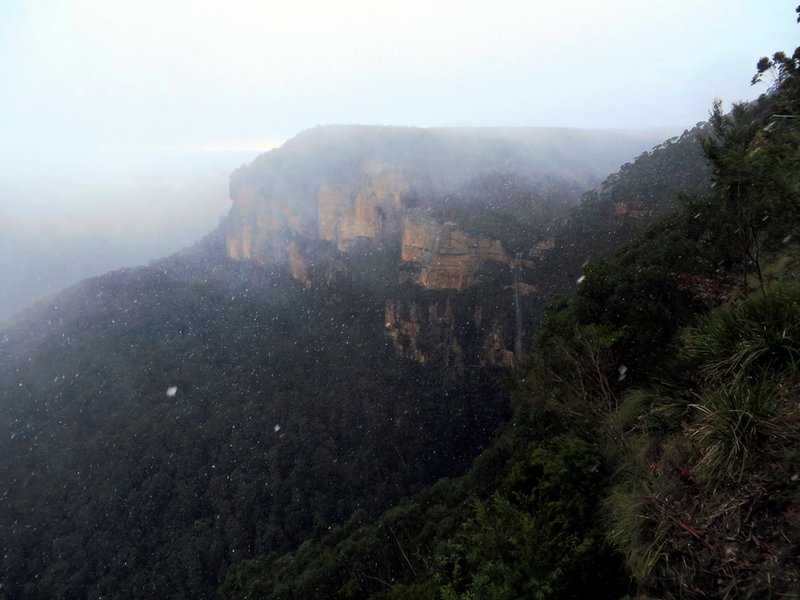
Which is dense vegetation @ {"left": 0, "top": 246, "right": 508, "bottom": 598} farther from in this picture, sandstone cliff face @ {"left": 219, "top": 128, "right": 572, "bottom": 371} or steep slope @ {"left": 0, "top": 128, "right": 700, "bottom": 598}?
sandstone cliff face @ {"left": 219, "top": 128, "right": 572, "bottom": 371}

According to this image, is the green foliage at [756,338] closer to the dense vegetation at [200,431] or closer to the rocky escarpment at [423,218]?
the dense vegetation at [200,431]

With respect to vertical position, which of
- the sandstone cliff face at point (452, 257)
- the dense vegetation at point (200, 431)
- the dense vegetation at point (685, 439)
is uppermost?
the dense vegetation at point (685, 439)

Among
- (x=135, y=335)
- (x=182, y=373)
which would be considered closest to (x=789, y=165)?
(x=182, y=373)

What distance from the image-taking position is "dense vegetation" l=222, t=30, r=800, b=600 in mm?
2723

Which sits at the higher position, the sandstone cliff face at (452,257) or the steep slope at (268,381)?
the sandstone cliff face at (452,257)

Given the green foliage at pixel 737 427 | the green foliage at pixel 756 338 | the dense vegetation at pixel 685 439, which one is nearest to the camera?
the dense vegetation at pixel 685 439

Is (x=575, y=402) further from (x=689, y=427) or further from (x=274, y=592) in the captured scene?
(x=274, y=592)

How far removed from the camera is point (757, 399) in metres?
2.94

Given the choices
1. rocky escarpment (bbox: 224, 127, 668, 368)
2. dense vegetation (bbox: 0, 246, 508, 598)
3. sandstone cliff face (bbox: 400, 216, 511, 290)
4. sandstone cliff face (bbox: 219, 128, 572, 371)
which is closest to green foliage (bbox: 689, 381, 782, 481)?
dense vegetation (bbox: 0, 246, 508, 598)

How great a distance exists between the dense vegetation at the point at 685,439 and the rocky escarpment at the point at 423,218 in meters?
34.4

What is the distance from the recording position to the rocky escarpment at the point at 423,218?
44.0 meters

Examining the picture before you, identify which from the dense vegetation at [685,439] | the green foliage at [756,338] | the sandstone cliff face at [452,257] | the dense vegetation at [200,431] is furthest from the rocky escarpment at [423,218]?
the green foliage at [756,338]

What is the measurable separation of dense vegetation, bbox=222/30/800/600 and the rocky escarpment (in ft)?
113

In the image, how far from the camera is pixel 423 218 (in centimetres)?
5359
